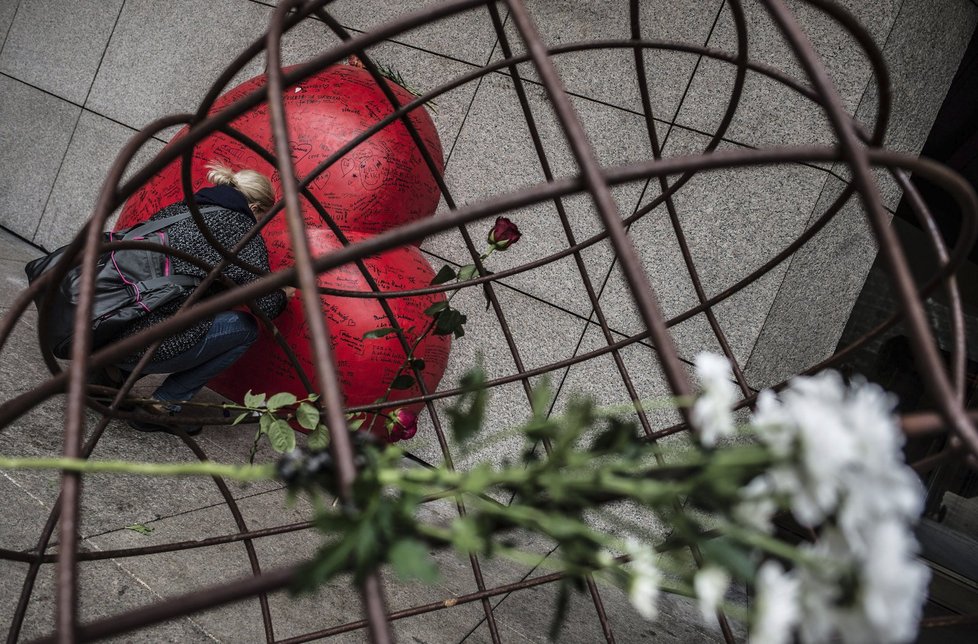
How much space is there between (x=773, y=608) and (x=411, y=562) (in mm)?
176

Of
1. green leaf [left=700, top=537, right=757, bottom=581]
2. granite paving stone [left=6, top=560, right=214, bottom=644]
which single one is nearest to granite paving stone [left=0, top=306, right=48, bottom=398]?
granite paving stone [left=6, top=560, right=214, bottom=644]

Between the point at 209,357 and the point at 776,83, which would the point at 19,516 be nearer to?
the point at 209,357

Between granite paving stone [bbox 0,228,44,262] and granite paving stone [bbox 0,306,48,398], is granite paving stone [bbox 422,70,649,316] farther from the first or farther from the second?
granite paving stone [bbox 0,228,44,262]

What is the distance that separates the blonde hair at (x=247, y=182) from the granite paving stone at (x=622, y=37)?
4.14 ft

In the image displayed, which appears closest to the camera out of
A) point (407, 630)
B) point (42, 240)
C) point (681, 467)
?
point (681, 467)

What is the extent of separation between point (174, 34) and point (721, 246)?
9.61ft

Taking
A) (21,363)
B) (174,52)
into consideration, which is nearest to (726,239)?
(21,363)

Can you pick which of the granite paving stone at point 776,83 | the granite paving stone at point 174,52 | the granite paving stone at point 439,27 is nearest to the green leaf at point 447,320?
A: the granite paving stone at point 776,83

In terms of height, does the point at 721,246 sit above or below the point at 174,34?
below

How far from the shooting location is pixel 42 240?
4.42 meters

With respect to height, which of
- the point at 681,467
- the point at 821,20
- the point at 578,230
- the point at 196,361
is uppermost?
the point at 821,20

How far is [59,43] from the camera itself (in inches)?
173

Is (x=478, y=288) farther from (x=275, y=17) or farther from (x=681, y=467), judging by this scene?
(x=681, y=467)

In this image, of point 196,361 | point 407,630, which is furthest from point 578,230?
point 407,630
